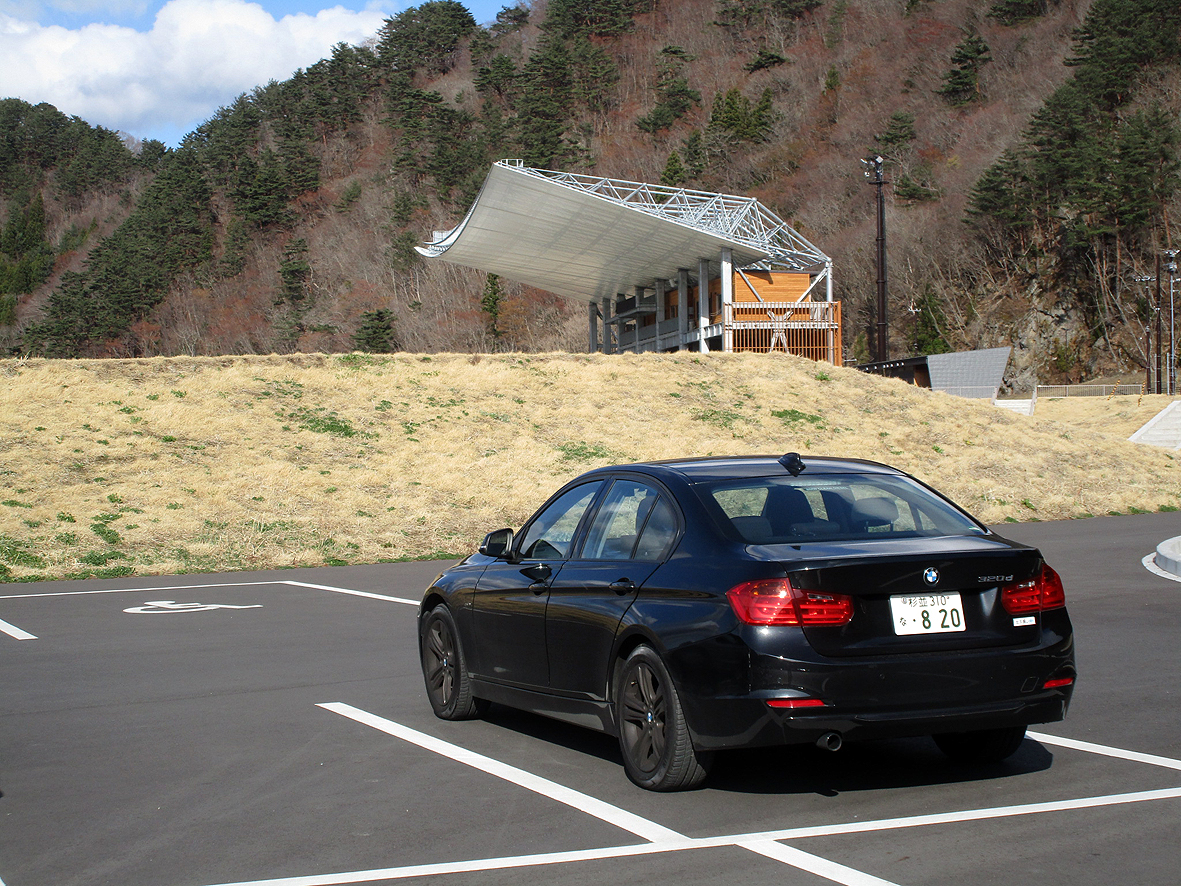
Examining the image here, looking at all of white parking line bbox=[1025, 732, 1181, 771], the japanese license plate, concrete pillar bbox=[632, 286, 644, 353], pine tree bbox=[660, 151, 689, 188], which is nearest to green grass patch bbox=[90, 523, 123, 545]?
white parking line bbox=[1025, 732, 1181, 771]

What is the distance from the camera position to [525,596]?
6586mm

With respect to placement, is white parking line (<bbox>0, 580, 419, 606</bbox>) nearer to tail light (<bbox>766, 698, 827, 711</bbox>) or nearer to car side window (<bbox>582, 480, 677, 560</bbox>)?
car side window (<bbox>582, 480, 677, 560</bbox>)

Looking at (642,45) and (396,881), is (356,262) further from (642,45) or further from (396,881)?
(396,881)

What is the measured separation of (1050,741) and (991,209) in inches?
3132

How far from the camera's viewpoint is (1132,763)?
18.9 ft

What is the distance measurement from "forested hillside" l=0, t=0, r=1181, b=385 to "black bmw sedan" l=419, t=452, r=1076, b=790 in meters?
71.4


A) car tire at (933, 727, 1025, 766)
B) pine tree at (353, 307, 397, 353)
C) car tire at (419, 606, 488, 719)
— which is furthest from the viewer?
pine tree at (353, 307, 397, 353)

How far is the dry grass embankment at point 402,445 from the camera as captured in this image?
2153 cm

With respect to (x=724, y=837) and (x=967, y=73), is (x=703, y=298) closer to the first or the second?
(x=967, y=73)

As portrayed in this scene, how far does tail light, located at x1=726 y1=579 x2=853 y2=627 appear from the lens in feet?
16.3

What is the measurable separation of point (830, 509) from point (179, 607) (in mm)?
10453

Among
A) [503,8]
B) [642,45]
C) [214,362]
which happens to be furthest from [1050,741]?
[503,8]

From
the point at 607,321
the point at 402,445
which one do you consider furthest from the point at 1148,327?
the point at 402,445

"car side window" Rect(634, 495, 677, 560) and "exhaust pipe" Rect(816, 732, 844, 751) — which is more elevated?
"car side window" Rect(634, 495, 677, 560)
